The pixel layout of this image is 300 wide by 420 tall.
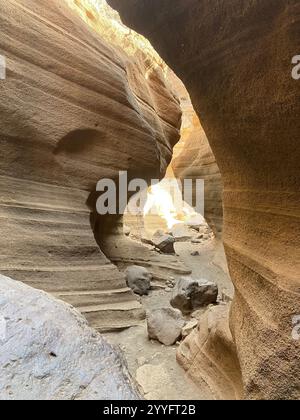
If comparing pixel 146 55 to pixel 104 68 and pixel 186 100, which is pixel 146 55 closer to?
pixel 104 68

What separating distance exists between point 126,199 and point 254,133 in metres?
4.81

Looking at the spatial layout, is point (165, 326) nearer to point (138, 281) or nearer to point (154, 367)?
point (154, 367)

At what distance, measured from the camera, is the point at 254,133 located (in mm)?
2359

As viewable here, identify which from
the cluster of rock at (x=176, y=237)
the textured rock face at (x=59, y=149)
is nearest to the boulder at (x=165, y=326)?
the textured rock face at (x=59, y=149)

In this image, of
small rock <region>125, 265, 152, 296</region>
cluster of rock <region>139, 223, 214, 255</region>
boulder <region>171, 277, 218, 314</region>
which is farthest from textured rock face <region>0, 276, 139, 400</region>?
cluster of rock <region>139, 223, 214, 255</region>

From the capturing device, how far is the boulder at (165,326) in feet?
12.6

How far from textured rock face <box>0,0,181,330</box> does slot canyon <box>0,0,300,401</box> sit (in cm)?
2

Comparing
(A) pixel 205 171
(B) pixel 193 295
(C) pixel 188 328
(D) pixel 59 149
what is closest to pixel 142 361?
(C) pixel 188 328

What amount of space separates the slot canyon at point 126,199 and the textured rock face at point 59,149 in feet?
0.06

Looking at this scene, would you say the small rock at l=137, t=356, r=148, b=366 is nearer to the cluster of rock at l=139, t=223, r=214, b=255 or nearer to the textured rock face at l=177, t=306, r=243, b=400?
the textured rock face at l=177, t=306, r=243, b=400

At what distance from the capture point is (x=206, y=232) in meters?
16.0

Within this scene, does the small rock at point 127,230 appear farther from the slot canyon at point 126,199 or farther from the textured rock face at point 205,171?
the slot canyon at point 126,199

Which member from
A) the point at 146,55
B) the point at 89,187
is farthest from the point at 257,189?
the point at 146,55

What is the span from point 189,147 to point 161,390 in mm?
10439
